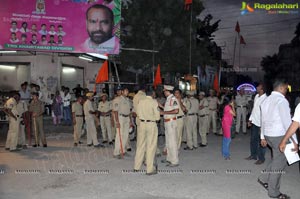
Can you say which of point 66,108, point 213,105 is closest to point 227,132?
point 213,105

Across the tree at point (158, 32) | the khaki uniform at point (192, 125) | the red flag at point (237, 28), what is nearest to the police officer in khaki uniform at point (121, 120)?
the khaki uniform at point (192, 125)

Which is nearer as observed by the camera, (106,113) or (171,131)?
(171,131)

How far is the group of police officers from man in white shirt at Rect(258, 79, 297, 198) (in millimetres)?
2561

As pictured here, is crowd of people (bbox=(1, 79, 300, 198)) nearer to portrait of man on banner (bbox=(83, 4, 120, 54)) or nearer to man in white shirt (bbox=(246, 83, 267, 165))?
man in white shirt (bbox=(246, 83, 267, 165))

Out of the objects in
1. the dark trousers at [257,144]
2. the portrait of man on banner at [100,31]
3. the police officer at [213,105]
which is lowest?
the dark trousers at [257,144]

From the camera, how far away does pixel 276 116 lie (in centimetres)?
576

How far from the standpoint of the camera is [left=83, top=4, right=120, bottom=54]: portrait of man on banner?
58.4 feet

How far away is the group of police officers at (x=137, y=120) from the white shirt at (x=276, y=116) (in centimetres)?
254

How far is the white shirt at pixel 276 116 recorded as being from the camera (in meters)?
5.69

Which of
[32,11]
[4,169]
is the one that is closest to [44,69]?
[32,11]

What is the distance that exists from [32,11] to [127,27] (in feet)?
30.0

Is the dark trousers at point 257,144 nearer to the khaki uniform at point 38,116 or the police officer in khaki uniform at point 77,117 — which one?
the police officer in khaki uniform at point 77,117

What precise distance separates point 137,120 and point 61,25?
1059 centimetres

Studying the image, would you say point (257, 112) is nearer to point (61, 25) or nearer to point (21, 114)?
point (21, 114)
